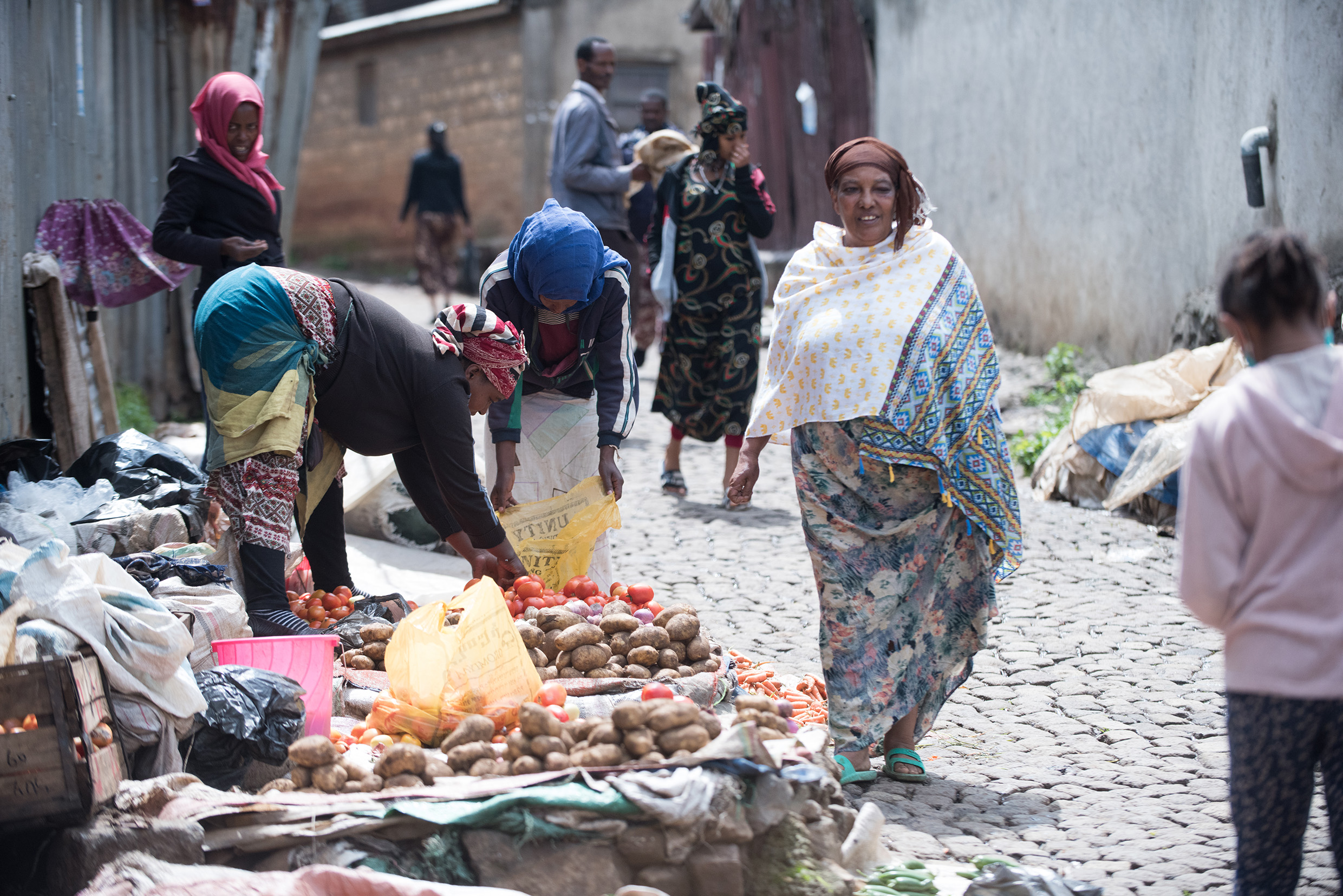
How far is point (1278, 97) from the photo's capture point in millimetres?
6961

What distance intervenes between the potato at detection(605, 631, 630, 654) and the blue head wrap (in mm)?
1210

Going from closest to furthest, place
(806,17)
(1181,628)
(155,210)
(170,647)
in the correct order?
(170,647)
(1181,628)
(155,210)
(806,17)

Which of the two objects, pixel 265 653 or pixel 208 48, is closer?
pixel 265 653

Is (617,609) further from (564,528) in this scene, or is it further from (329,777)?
(329,777)

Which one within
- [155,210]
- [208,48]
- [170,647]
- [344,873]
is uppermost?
[208,48]

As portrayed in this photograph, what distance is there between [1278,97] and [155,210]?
650 centimetres

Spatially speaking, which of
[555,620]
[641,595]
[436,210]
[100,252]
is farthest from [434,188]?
[555,620]

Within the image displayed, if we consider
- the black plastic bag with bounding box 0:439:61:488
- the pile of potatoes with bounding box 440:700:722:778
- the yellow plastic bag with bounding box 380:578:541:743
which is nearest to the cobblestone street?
the pile of potatoes with bounding box 440:700:722:778

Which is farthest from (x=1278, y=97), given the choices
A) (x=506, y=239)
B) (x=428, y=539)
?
(x=506, y=239)

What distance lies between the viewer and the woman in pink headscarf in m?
5.48

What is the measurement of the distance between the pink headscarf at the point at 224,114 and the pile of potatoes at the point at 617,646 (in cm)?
273

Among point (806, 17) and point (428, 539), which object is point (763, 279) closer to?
point (428, 539)

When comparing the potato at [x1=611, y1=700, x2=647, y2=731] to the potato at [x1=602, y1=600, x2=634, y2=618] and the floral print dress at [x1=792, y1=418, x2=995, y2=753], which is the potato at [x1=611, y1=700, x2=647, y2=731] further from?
the potato at [x1=602, y1=600, x2=634, y2=618]

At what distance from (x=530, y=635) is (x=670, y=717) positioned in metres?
1.10
